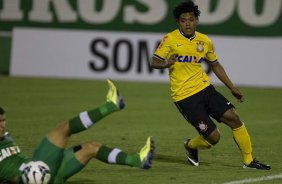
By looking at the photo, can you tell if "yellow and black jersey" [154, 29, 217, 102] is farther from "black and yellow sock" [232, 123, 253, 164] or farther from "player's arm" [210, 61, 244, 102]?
"black and yellow sock" [232, 123, 253, 164]

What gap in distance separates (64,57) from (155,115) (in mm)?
7134

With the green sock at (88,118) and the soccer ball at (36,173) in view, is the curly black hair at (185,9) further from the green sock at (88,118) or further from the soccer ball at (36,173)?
the soccer ball at (36,173)

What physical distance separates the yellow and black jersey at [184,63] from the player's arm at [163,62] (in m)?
0.04

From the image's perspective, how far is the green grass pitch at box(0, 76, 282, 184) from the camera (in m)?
10.0

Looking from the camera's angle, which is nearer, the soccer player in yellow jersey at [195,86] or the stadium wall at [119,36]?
the soccer player in yellow jersey at [195,86]

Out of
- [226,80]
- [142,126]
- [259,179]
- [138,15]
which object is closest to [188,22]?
[226,80]

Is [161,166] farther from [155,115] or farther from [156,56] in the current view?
[155,115]

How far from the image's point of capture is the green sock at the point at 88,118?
8.38 m

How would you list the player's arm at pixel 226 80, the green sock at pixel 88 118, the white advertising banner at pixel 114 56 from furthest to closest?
the white advertising banner at pixel 114 56 → the player's arm at pixel 226 80 → the green sock at pixel 88 118

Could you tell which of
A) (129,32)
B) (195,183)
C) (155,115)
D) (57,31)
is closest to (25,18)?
(57,31)

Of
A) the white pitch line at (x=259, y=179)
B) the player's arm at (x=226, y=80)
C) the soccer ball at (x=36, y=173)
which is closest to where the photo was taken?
the soccer ball at (x=36, y=173)

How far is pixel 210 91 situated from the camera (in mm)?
10531

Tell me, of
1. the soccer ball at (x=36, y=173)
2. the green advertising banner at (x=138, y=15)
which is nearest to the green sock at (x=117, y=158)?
the soccer ball at (x=36, y=173)

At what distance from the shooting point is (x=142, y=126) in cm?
1465
